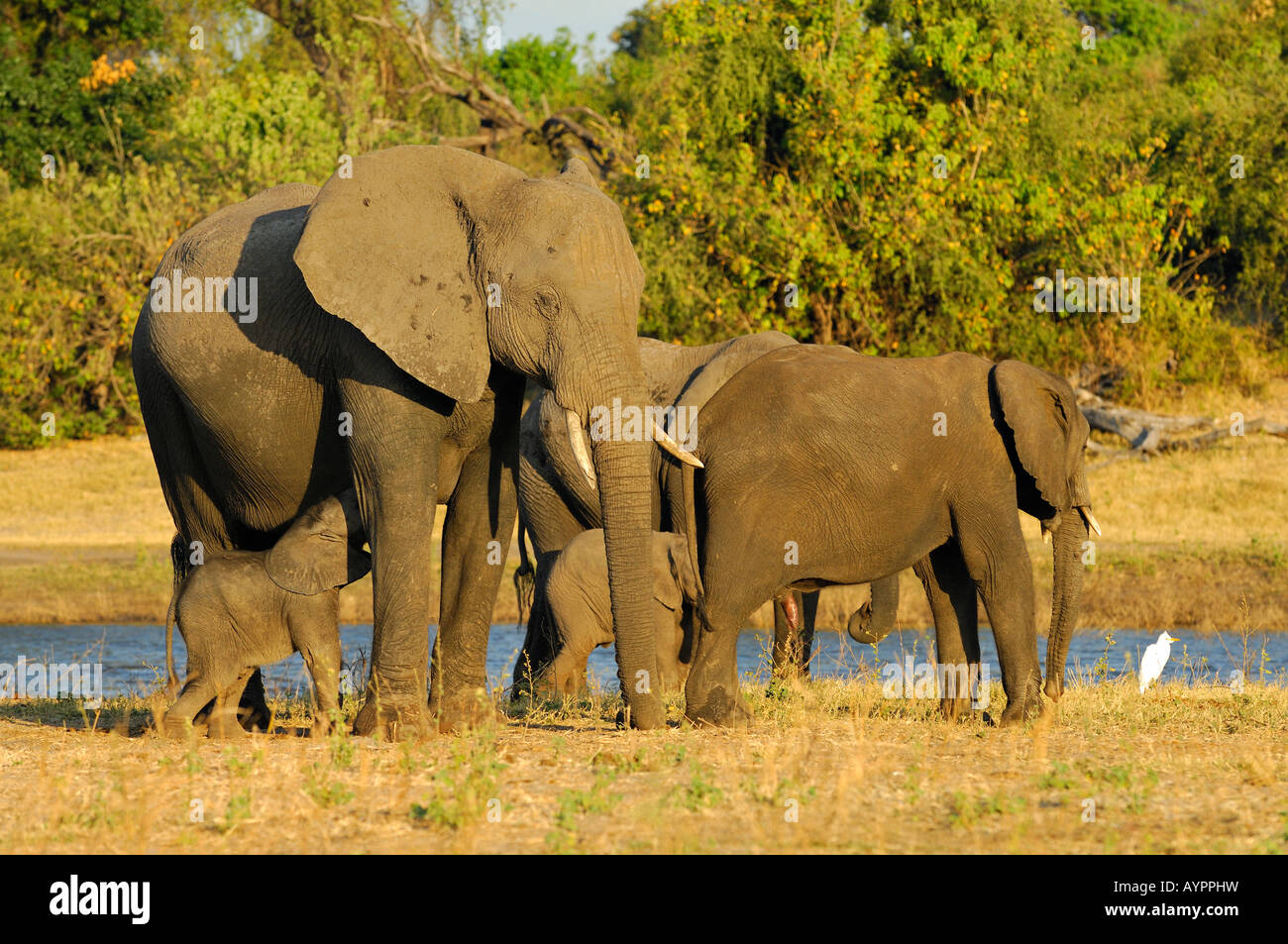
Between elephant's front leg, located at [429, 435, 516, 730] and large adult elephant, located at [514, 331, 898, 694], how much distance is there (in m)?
2.67

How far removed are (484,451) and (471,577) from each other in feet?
2.43

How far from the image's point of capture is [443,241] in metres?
8.77

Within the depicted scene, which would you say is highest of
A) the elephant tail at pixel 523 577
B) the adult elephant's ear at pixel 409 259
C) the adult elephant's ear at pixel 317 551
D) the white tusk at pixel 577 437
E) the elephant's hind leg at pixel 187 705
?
the adult elephant's ear at pixel 409 259

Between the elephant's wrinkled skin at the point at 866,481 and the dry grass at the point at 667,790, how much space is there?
2.33 feet

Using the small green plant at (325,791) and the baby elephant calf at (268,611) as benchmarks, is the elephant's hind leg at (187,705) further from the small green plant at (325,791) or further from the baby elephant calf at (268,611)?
the small green plant at (325,791)

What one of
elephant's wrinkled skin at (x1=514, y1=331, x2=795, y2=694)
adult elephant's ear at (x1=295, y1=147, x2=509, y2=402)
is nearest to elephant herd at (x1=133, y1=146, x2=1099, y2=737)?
adult elephant's ear at (x1=295, y1=147, x2=509, y2=402)

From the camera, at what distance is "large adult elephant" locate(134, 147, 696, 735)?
8539mm

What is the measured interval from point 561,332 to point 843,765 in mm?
2466

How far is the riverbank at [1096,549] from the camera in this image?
20219 millimetres

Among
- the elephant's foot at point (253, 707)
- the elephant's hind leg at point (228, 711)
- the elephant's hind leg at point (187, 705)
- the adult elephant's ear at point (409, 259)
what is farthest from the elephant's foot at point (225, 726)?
the adult elephant's ear at point (409, 259)

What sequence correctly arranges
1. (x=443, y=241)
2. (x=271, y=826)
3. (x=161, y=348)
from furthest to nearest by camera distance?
1. (x=161, y=348)
2. (x=443, y=241)
3. (x=271, y=826)

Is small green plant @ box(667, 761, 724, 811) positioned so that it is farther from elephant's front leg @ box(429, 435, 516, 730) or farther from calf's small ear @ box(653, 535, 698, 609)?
calf's small ear @ box(653, 535, 698, 609)

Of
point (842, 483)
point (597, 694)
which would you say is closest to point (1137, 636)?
point (597, 694)
